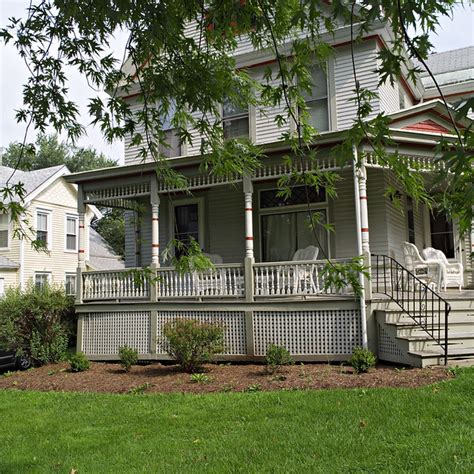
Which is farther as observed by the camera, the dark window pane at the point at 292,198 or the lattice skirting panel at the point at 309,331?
the dark window pane at the point at 292,198

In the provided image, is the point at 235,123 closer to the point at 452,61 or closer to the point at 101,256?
the point at 452,61

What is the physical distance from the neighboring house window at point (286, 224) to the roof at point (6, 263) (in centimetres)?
1376

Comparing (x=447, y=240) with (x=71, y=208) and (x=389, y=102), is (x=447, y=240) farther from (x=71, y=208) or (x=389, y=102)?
(x=71, y=208)

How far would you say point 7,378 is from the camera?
1113 centimetres

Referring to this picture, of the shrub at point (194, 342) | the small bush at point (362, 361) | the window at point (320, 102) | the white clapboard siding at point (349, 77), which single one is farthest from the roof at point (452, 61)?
the shrub at point (194, 342)

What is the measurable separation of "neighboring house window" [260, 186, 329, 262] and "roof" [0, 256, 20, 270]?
13.8 m

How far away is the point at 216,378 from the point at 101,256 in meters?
24.8

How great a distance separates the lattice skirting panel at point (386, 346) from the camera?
9367 mm

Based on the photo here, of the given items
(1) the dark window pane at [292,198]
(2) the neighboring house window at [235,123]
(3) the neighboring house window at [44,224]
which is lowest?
(1) the dark window pane at [292,198]

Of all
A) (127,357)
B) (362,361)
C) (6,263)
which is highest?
(6,263)

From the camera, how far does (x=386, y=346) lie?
9.65 meters

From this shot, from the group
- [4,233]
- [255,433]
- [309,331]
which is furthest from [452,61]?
[4,233]

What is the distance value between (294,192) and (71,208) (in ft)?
53.7

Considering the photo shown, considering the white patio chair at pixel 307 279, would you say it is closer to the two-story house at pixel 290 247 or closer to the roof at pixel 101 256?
the two-story house at pixel 290 247
